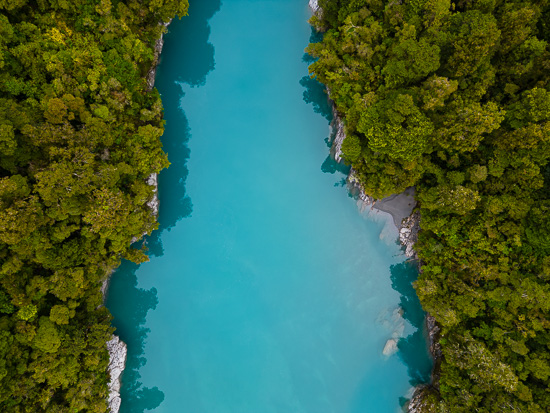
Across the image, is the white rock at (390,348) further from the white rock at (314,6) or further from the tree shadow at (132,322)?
the white rock at (314,6)

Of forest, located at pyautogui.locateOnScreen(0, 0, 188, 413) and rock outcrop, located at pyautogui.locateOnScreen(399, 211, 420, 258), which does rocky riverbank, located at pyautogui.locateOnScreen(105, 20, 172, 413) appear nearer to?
forest, located at pyautogui.locateOnScreen(0, 0, 188, 413)

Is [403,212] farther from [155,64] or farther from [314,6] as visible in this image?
[155,64]

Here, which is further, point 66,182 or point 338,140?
point 338,140

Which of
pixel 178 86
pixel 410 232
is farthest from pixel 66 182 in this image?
pixel 410 232

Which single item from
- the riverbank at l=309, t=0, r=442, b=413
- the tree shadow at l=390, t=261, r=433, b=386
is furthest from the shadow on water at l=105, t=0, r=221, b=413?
the tree shadow at l=390, t=261, r=433, b=386

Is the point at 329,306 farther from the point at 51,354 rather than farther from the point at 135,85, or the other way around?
the point at 135,85

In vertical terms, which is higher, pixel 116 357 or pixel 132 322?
pixel 132 322

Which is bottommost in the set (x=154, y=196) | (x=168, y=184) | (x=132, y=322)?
(x=132, y=322)
